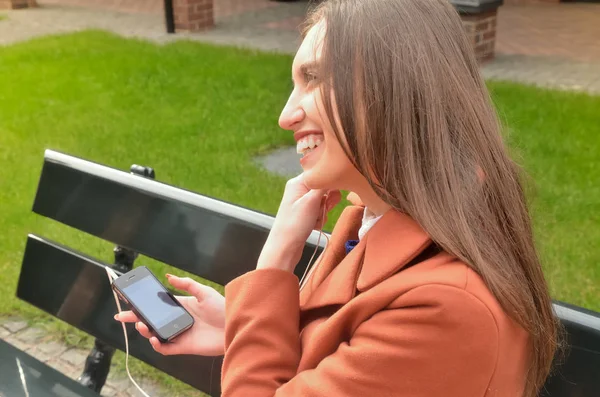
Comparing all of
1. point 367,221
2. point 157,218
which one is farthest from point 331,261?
point 157,218

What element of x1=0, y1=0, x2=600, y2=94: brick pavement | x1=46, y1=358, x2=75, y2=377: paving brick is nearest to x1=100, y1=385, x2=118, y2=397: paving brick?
x1=46, y1=358, x2=75, y2=377: paving brick

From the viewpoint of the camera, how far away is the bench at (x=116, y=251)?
2.28 meters

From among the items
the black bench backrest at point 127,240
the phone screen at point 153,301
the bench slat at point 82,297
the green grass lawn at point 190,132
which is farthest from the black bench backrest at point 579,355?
the green grass lawn at point 190,132

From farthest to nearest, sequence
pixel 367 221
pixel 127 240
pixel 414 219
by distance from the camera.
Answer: pixel 127 240 < pixel 367 221 < pixel 414 219

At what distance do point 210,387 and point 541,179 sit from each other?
117 inches

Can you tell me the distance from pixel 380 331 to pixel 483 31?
7.09 m

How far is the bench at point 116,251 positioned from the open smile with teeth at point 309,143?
67 centimetres

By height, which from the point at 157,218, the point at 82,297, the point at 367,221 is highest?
the point at 367,221

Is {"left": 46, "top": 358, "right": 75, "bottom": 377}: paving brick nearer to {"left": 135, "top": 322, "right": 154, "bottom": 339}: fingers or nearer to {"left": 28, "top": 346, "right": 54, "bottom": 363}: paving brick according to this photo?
{"left": 28, "top": 346, "right": 54, "bottom": 363}: paving brick

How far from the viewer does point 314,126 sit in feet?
4.62

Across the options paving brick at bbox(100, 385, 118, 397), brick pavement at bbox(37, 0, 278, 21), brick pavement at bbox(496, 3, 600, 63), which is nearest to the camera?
paving brick at bbox(100, 385, 118, 397)

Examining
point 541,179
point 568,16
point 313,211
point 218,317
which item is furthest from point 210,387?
point 568,16

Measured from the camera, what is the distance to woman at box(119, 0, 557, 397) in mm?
1248

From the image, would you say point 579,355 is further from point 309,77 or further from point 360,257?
point 309,77
